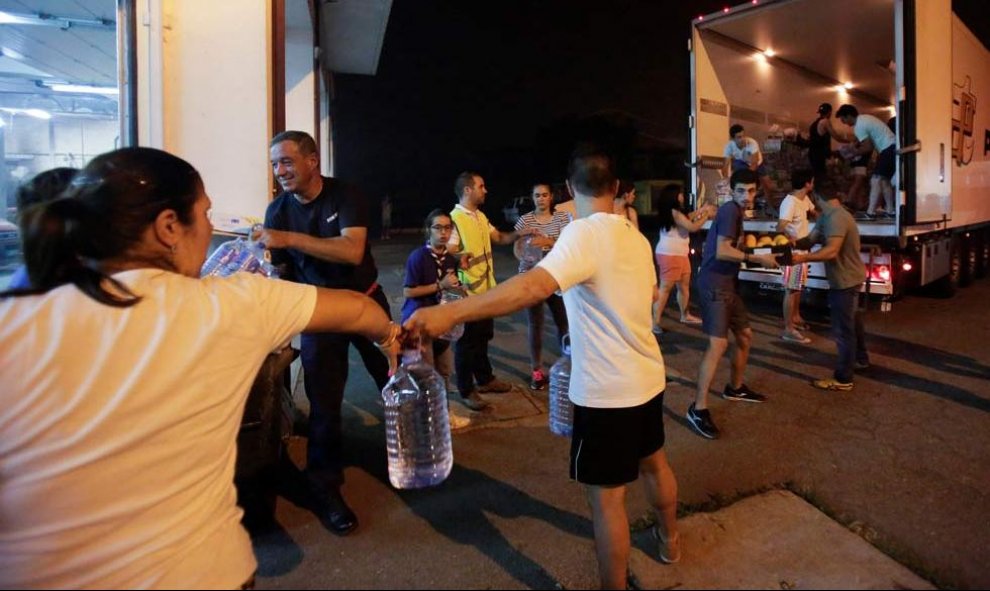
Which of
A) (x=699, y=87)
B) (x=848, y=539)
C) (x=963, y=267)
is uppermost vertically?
(x=699, y=87)

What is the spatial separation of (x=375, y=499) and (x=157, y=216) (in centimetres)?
242

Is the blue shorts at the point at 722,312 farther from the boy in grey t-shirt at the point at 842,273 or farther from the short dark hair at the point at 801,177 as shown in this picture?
the short dark hair at the point at 801,177

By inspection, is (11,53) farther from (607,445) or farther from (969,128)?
(969,128)

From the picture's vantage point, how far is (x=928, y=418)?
466cm

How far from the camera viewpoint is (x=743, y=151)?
31.1 feet

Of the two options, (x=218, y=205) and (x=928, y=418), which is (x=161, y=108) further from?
(x=928, y=418)

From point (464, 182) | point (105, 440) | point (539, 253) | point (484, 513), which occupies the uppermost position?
point (464, 182)

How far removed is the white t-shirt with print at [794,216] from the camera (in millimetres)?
6945

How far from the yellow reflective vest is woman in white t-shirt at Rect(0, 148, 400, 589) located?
3.53 metres

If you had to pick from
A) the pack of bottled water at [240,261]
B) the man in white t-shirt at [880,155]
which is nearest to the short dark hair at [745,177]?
the pack of bottled water at [240,261]

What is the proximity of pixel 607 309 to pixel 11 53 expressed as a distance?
6274 millimetres

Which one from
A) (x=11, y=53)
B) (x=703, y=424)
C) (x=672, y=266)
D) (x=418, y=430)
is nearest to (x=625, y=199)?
(x=672, y=266)

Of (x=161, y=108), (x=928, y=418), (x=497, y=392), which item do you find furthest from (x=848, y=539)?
(x=161, y=108)

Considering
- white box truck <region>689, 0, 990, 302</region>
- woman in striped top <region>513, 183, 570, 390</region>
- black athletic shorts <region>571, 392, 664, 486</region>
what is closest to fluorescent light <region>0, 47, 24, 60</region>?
woman in striped top <region>513, 183, 570, 390</region>
